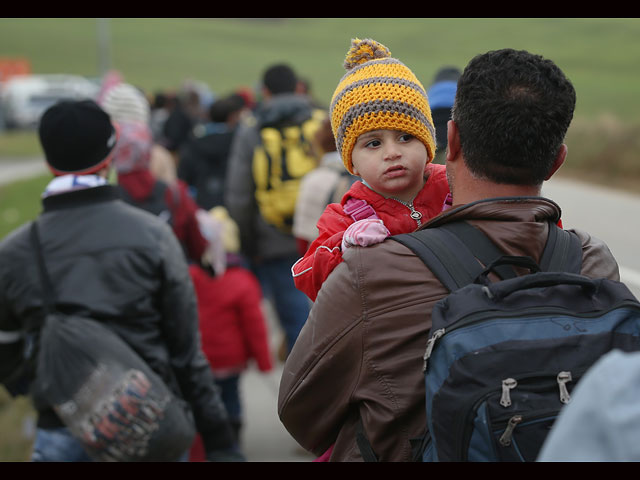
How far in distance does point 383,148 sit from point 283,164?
12.0 feet

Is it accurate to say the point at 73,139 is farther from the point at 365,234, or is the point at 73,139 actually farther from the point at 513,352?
the point at 513,352

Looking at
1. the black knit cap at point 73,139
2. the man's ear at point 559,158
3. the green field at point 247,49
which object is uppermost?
the man's ear at point 559,158

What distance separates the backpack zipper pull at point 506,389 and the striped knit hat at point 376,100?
3.48 feet

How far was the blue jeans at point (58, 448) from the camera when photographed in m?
3.44

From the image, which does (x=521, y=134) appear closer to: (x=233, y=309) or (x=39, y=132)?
(x=39, y=132)

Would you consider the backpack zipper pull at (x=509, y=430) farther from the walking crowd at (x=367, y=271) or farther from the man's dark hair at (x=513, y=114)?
the man's dark hair at (x=513, y=114)

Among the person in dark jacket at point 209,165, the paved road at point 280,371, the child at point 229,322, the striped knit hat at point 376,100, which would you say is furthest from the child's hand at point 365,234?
the person in dark jacket at point 209,165

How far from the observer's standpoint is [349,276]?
81.7 inches

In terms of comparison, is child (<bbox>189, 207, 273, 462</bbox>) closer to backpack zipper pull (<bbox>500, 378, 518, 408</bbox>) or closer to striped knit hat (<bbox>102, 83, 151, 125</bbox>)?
striped knit hat (<bbox>102, 83, 151, 125</bbox>)

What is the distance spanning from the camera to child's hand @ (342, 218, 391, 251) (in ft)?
6.98

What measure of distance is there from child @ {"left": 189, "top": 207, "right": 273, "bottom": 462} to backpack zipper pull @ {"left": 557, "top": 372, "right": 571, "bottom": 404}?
4.12m

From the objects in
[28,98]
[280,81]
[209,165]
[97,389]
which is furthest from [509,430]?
[28,98]

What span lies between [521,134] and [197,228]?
3.40 metres

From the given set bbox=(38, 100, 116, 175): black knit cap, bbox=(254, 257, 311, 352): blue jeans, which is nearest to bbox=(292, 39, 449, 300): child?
bbox=(38, 100, 116, 175): black knit cap
